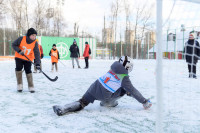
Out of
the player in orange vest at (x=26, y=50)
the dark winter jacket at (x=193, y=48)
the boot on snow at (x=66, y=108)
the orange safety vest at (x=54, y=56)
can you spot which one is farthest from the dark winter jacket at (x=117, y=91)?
the orange safety vest at (x=54, y=56)

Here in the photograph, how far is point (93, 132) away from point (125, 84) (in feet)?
2.90

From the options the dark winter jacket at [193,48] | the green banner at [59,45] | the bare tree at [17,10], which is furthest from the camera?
the bare tree at [17,10]

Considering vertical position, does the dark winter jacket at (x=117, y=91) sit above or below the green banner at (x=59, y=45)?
below

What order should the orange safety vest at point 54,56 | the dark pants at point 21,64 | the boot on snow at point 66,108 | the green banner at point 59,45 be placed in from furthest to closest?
the green banner at point 59,45 → the orange safety vest at point 54,56 → the dark pants at point 21,64 → the boot on snow at point 66,108

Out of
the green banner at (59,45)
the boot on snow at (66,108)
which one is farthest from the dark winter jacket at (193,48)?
the green banner at (59,45)

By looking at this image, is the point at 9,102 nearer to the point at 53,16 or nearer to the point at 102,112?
the point at 102,112

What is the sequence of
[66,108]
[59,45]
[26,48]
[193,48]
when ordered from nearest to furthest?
[66,108] < [193,48] < [26,48] < [59,45]

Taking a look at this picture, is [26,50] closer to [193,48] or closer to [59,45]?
[193,48]

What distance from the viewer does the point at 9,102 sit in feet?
11.7

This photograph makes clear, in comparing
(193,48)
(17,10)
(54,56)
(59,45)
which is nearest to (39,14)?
(17,10)

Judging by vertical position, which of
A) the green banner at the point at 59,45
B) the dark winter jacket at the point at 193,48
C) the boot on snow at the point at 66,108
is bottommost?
the boot on snow at the point at 66,108

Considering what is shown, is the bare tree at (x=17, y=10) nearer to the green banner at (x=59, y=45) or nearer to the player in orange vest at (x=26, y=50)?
the green banner at (x=59, y=45)

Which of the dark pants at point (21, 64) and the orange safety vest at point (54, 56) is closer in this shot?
the dark pants at point (21, 64)

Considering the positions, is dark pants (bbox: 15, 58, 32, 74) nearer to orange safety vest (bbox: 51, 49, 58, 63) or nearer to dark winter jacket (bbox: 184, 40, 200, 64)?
dark winter jacket (bbox: 184, 40, 200, 64)
